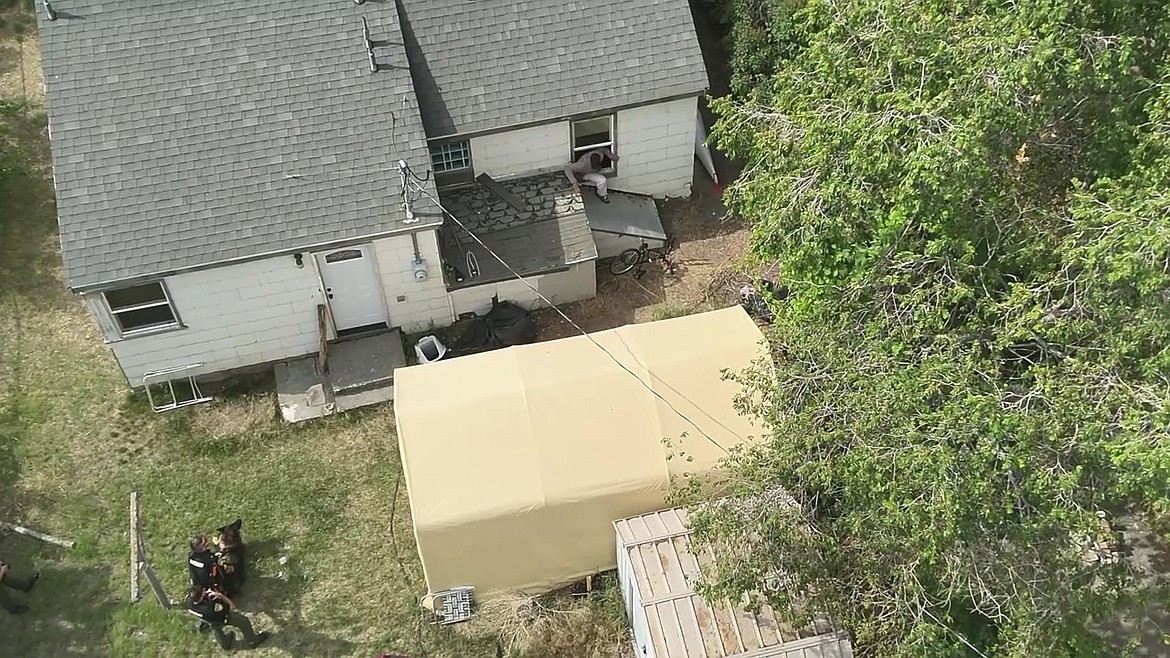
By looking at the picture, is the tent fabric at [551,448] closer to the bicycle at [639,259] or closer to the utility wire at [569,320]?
the utility wire at [569,320]

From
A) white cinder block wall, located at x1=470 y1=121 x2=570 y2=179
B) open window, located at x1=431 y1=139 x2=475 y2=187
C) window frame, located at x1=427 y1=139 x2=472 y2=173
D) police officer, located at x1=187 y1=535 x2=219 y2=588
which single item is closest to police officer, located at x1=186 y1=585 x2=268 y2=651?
police officer, located at x1=187 y1=535 x2=219 y2=588

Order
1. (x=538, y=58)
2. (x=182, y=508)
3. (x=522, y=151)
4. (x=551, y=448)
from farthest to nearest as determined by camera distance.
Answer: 1. (x=522, y=151)
2. (x=538, y=58)
3. (x=182, y=508)
4. (x=551, y=448)

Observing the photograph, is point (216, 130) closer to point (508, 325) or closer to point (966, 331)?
point (508, 325)

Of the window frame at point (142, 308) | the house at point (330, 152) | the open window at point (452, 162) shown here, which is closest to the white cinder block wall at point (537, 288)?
the house at point (330, 152)

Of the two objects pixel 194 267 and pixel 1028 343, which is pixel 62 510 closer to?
pixel 194 267

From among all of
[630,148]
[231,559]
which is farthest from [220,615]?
[630,148]

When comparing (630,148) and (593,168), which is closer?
(630,148)

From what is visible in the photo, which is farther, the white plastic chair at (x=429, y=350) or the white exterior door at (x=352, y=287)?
the white plastic chair at (x=429, y=350)
